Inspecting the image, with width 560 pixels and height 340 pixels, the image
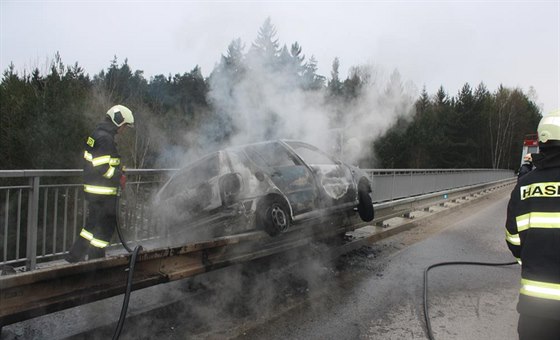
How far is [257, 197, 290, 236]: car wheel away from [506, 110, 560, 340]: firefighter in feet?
8.59

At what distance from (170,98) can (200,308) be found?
607 centimetres

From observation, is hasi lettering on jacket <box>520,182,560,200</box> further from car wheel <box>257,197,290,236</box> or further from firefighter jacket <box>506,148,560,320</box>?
car wheel <box>257,197,290,236</box>

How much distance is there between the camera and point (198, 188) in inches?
174

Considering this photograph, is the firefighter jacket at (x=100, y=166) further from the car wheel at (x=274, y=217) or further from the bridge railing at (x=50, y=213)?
the car wheel at (x=274, y=217)

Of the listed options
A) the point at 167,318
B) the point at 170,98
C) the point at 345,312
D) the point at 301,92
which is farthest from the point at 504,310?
the point at 170,98

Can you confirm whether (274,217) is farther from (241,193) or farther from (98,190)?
(98,190)

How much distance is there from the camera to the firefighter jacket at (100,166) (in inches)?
165

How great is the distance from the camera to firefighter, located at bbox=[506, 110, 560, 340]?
2113 mm

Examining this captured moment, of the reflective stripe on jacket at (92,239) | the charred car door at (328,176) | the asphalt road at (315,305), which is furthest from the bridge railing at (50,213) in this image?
the charred car door at (328,176)

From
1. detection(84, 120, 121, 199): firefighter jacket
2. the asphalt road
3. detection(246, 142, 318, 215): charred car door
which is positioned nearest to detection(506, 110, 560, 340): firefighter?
the asphalt road

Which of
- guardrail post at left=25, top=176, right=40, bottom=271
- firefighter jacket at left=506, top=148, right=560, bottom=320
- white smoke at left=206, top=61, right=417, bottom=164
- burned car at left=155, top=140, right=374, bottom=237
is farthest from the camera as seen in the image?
white smoke at left=206, top=61, right=417, bottom=164

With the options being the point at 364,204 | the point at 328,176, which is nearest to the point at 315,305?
the point at 328,176

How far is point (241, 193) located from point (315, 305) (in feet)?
4.75

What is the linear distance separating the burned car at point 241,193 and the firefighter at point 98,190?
0.59 metres
